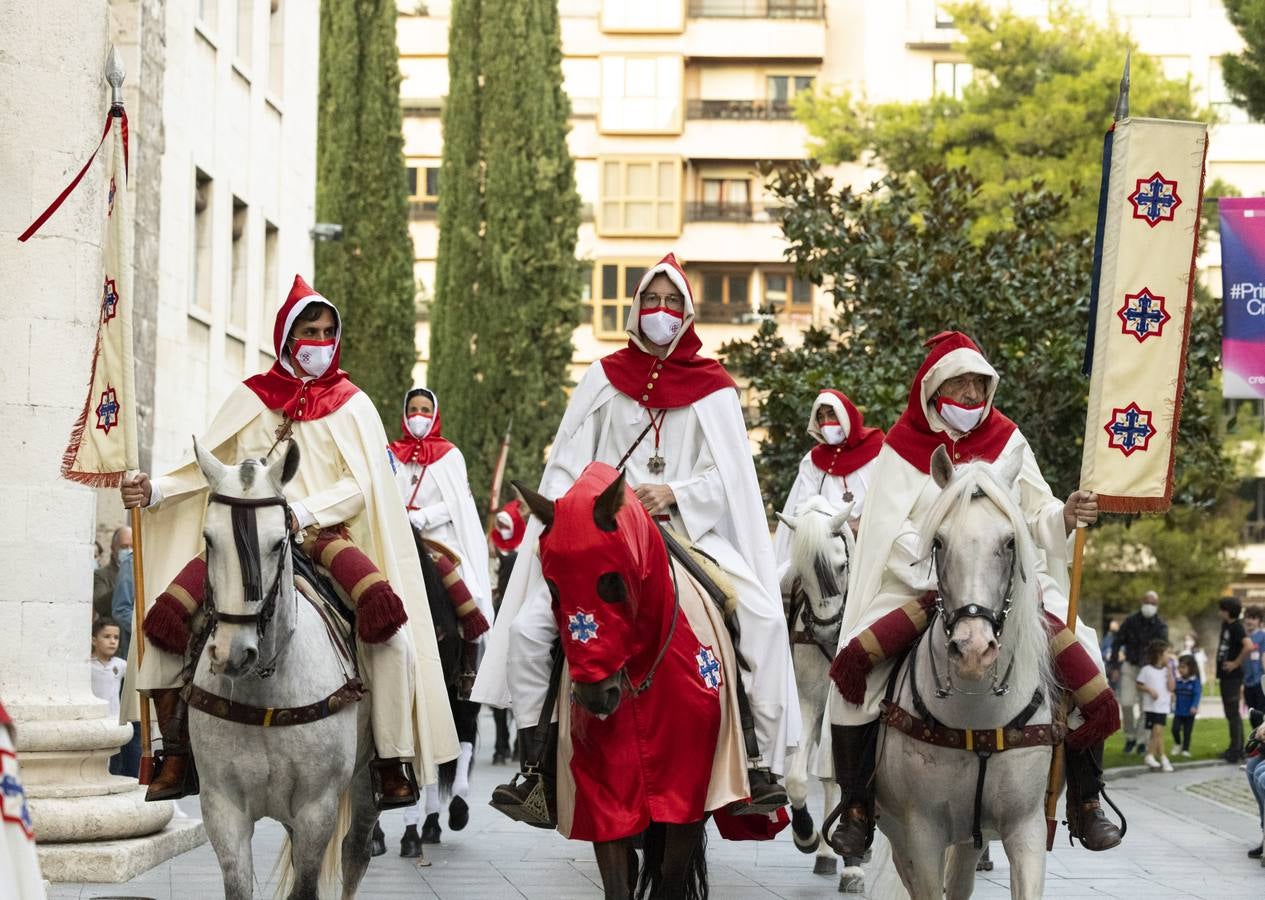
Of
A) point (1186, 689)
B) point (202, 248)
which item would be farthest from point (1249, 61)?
point (202, 248)

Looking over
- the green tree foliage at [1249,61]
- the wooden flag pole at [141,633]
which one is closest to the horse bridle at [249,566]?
the wooden flag pole at [141,633]

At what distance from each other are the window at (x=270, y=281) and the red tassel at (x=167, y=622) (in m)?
20.3

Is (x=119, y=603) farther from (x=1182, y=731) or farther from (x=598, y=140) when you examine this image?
(x=598, y=140)

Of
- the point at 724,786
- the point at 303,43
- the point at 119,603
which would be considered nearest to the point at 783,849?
the point at 119,603

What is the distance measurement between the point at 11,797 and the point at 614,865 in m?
3.53

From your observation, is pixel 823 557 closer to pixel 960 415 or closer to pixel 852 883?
pixel 852 883

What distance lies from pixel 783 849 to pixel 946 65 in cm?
5336

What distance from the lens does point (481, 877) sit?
12.0 meters

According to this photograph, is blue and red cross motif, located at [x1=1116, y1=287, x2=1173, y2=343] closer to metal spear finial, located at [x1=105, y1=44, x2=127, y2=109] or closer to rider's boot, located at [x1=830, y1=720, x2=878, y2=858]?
rider's boot, located at [x1=830, y1=720, x2=878, y2=858]

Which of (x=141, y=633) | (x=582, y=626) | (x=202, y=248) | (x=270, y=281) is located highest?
(x=202, y=248)

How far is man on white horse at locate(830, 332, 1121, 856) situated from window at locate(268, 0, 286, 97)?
21642 mm

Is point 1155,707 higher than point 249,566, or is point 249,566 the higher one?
point 249,566

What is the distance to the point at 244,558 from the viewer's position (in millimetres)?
7320

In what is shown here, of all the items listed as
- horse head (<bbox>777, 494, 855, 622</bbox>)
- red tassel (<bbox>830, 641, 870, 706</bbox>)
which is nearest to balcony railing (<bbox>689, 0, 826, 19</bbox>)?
horse head (<bbox>777, 494, 855, 622</bbox>)
